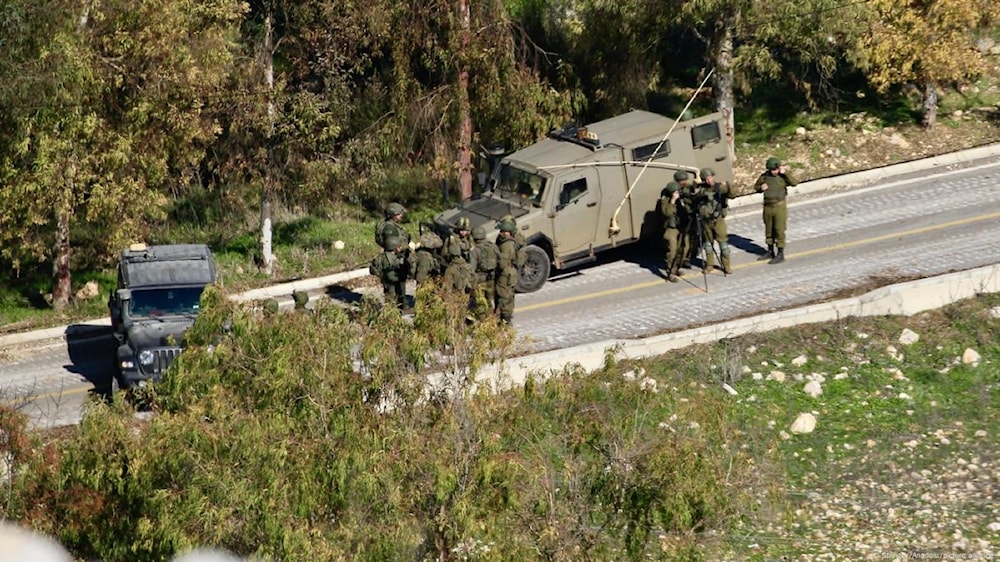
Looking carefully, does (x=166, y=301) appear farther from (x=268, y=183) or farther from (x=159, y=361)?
(x=268, y=183)

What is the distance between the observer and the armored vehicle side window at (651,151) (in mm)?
24016

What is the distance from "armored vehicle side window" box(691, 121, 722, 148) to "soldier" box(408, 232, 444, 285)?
4.71 m

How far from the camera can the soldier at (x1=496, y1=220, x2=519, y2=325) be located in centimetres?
2175

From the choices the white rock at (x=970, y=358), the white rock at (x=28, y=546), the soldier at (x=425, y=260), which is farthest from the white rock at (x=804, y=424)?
the white rock at (x=28, y=546)

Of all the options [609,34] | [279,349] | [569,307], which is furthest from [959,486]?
[609,34]

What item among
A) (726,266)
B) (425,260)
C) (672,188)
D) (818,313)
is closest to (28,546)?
(425,260)

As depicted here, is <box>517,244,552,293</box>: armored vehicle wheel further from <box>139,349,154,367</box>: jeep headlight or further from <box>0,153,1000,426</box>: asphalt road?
<box>139,349,154,367</box>: jeep headlight

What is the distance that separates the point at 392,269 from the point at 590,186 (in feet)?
11.5

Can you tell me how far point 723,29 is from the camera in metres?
28.7

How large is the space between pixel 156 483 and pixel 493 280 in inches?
363

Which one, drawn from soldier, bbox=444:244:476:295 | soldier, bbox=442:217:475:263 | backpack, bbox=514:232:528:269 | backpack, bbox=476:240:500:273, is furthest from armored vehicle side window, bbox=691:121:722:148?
soldier, bbox=444:244:476:295

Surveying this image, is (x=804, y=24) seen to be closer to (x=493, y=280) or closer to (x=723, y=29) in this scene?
(x=723, y=29)

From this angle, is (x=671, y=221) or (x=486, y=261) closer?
(x=486, y=261)

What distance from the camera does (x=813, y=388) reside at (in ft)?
71.7
